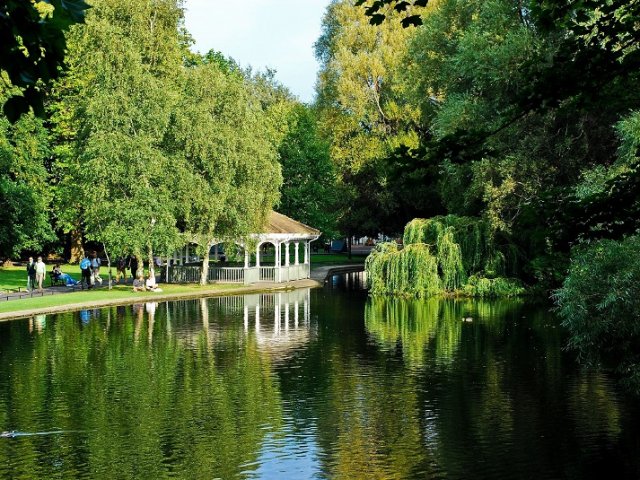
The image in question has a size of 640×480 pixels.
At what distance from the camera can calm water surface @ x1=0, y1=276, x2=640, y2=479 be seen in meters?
14.0

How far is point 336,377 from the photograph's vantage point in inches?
838

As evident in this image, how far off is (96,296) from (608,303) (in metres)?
25.3

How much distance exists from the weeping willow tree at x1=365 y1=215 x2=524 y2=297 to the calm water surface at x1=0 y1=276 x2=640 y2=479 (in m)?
11.8

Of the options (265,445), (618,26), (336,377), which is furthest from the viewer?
(336,377)

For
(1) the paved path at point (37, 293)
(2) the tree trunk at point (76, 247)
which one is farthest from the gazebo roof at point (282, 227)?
(2) the tree trunk at point (76, 247)

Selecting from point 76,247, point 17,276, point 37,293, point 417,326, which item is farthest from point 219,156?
point 76,247

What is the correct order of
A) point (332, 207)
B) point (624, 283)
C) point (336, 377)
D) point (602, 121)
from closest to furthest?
1. point (624, 283)
2. point (336, 377)
3. point (602, 121)
4. point (332, 207)

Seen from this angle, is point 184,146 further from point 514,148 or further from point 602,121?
point 602,121

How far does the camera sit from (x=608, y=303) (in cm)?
1983

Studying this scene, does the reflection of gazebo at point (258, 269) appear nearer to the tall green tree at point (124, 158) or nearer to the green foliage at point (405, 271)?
the tall green tree at point (124, 158)

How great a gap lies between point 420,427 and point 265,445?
3056mm

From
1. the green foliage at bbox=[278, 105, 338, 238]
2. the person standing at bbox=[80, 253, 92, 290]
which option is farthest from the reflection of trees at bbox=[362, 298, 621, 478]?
the green foliage at bbox=[278, 105, 338, 238]

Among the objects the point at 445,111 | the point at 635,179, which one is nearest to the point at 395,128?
the point at 445,111

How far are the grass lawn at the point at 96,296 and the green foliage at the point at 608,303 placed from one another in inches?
826
